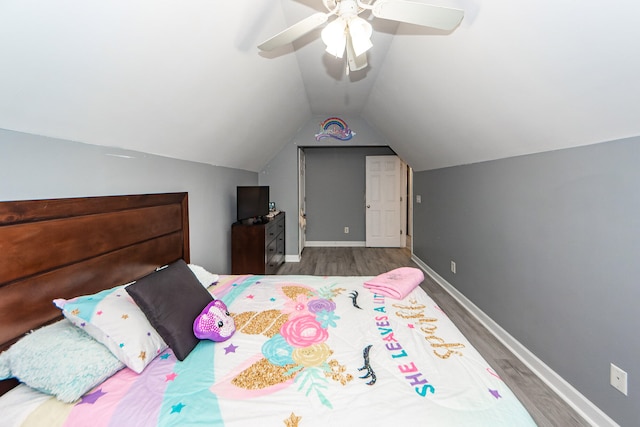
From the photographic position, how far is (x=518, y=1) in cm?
135

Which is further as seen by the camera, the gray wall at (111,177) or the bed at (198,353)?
the gray wall at (111,177)

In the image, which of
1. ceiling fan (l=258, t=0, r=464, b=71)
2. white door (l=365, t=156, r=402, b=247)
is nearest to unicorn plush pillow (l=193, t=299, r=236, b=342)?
ceiling fan (l=258, t=0, r=464, b=71)

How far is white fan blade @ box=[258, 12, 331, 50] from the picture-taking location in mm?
1383

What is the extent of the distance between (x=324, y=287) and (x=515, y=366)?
61.4 inches

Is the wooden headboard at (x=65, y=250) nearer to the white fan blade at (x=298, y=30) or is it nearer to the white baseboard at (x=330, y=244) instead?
the white fan blade at (x=298, y=30)

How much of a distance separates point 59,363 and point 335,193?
5604mm

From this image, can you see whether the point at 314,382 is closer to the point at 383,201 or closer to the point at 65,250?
the point at 65,250

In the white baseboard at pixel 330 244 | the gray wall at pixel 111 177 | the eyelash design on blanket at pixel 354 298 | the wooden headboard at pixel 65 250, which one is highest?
the gray wall at pixel 111 177

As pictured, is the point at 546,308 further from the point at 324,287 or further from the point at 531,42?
the point at 531,42

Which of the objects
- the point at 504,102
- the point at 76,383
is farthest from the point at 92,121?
the point at 504,102

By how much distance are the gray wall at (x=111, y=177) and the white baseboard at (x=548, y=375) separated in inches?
114

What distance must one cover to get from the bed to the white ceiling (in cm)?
54

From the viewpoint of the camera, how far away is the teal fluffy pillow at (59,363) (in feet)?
3.41

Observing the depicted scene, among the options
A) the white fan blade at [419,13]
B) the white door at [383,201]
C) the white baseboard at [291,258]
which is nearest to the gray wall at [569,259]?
the white fan blade at [419,13]
